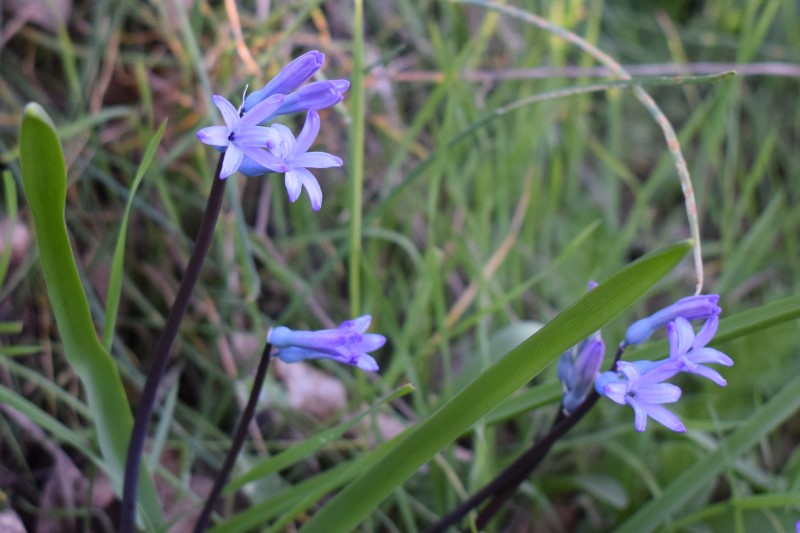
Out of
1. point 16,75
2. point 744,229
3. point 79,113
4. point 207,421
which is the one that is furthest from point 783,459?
point 16,75

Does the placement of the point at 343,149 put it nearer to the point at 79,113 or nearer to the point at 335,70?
the point at 335,70

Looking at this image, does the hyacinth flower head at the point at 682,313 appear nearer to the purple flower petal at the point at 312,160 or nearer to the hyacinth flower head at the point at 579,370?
the hyacinth flower head at the point at 579,370

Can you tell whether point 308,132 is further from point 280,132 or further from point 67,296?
point 67,296

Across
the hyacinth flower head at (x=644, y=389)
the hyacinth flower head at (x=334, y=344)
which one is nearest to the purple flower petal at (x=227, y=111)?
the hyacinth flower head at (x=334, y=344)

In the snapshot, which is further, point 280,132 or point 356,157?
point 356,157

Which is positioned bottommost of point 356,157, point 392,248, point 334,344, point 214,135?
point 334,344

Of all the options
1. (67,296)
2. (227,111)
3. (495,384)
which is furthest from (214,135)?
Result: (495,384)
